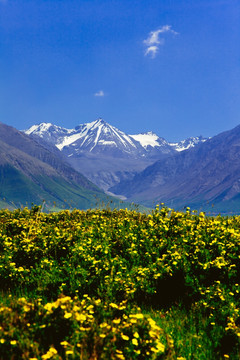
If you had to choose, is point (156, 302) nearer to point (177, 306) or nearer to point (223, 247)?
point (177, 306)

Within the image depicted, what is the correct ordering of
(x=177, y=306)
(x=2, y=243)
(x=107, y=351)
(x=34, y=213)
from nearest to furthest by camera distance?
(x=107, y=351), (x=177, y=306), (x=2, y=243), (x=34, y=213)

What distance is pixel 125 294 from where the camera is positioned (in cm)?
696

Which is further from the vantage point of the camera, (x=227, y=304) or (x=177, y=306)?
(x=177, y=306)

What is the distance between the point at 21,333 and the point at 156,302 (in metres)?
4.59

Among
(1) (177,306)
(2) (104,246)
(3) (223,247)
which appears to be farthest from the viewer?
(2) (104,246)

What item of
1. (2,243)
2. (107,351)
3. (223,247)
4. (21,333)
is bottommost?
(107,351)

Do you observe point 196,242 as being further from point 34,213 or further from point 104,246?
point 34,213

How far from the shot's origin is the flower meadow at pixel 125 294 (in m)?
4.08

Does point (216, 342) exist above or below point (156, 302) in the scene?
below

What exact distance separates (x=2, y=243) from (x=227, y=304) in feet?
25.6

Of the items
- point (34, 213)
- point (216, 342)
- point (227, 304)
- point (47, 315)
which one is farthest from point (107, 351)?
point (34, 213)

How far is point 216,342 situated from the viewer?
5.56 m

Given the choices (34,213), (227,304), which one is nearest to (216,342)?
(227,304)

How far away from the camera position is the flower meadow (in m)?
4.08
